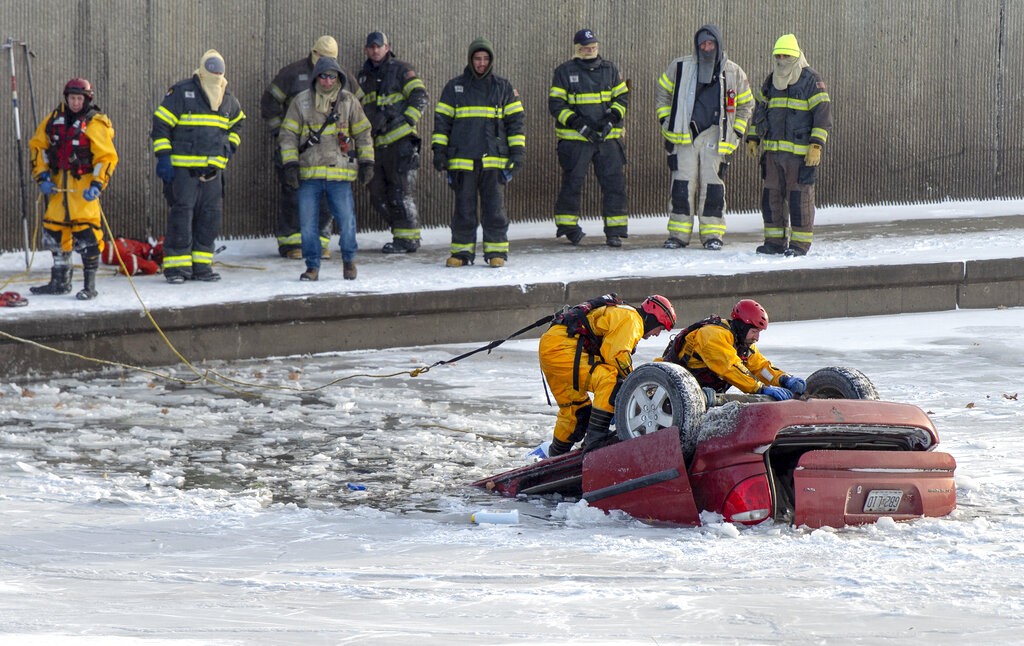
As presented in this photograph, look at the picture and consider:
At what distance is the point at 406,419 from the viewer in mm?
9969

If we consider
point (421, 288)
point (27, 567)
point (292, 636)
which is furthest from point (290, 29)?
point (292, 636)

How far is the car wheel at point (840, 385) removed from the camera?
7.96 meters

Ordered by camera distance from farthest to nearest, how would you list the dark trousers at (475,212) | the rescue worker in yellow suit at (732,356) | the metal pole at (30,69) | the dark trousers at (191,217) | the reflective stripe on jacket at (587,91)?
1. the reflective stripe on jacket at (587,91)
2. the dark trousers at (475,212)
3. the metal pole at (30,69)
4. the dark trousers at (191,217)
5. the rescue worker in yellow suit at (732,356)

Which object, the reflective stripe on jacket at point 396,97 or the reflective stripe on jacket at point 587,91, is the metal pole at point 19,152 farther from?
the reflective stripe on jacket at point 587,91

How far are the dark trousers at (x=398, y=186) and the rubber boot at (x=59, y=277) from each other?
353 centimetres

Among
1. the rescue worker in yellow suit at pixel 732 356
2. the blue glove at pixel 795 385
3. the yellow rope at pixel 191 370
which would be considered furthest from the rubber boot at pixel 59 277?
the blue glove at pixel 795 385

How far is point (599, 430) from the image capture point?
7.95m

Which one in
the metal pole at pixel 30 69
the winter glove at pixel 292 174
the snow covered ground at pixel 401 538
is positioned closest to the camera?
the snow covered ground at pixel 401 538

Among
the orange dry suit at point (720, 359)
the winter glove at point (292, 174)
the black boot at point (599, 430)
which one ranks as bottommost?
the black boot at point (599, 430)

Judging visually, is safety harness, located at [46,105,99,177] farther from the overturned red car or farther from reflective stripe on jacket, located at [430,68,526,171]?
the overturned red car

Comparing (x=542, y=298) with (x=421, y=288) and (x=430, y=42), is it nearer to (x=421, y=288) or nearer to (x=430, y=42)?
(x=421, y=288)

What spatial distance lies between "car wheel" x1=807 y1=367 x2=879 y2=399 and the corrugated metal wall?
8.22 meters

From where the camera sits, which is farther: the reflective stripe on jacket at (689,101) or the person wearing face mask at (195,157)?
the reflective stripe on jacket at (689,101)

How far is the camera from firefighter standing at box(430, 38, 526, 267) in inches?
539
